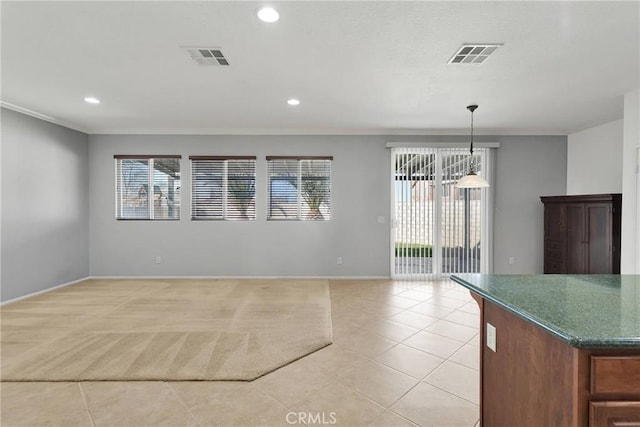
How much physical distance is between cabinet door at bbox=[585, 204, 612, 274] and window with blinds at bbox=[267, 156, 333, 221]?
411 centimetres

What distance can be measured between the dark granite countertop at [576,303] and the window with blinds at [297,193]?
4.08 metres

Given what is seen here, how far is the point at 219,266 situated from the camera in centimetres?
568

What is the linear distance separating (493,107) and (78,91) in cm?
559

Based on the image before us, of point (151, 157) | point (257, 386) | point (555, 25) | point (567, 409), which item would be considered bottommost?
point (257, 386)

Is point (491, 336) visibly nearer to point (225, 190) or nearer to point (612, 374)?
point (612, 374)

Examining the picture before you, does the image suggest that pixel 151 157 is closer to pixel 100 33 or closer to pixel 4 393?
pixel 100 33

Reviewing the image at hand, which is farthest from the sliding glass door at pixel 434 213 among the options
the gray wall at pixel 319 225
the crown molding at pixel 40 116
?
the crown molding at pixel 40 116

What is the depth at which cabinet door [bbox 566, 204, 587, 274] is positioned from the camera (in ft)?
14.8

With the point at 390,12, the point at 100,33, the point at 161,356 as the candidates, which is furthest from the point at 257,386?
the point at 100,33

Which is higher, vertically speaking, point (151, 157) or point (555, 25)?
point (555, 25)

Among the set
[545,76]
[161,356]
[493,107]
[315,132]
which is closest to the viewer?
[161,356]

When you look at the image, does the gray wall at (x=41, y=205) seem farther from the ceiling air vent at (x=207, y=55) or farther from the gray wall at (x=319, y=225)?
the ceiling air vent at (x=207, y=55)

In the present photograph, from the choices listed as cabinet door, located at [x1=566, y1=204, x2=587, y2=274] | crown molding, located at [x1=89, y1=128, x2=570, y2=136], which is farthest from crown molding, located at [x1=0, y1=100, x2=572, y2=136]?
cabinet door, located at [x1=566, y1=204, x2=587, y2=274]

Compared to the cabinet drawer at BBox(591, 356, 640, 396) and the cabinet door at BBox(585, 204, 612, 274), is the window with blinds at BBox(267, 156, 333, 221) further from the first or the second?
the cabinet drawer at BBox(591, 356, 640, 396)
